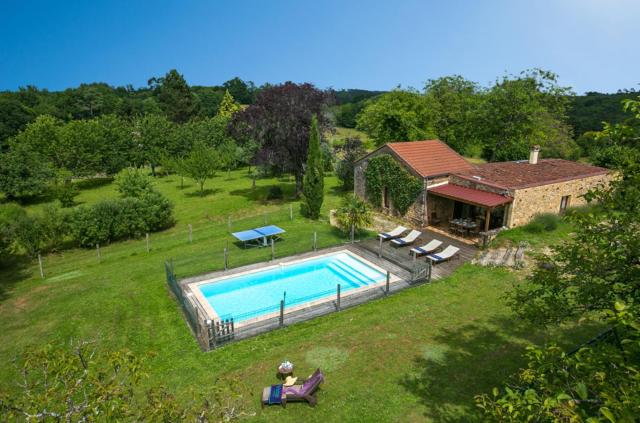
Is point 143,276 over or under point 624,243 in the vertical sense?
under

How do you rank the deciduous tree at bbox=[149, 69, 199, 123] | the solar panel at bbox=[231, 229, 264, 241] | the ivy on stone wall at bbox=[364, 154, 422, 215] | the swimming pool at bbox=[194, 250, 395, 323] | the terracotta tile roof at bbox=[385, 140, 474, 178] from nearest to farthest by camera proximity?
1. the swimming pool at bbox=[194, 250, 395, 323]
2. the solar panel at bbox=[231, 229, 264, 241]
3. the terracotta tile roof at bbox=[385, 140, 474, 178]
4. the ivy on stone wall at bbox=[364, 154, 422, 215]
5. the deciduous tree at bbox=[149, 69, 199, 123]

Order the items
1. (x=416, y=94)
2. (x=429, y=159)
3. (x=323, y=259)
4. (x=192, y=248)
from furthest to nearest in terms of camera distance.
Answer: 1. (x=416, y=94)
2. (x=429, y=159)
3. (x=192, y=248)
4. (x=323, y=259)

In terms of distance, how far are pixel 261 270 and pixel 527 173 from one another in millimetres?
17697

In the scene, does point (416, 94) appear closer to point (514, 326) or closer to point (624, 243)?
point (514, 326)

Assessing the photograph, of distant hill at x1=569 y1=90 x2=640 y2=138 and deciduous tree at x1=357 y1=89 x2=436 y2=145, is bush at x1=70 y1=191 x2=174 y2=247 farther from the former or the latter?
distant hill at x1=569 y1=90 x2=640 y2=138

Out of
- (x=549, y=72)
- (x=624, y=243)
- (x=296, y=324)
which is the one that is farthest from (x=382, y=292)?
(x=549, y=72)

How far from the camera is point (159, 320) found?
14.6 m

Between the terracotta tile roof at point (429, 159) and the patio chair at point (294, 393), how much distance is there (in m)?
16.1

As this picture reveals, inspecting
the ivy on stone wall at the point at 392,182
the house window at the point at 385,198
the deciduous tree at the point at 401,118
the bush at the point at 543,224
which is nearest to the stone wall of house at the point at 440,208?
the ivy on stone wall at the point at 392,182

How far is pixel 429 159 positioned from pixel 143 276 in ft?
60.7

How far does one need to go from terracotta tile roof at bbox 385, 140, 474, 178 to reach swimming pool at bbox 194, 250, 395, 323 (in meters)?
7.70

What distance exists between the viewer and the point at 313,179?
2641 centimetres

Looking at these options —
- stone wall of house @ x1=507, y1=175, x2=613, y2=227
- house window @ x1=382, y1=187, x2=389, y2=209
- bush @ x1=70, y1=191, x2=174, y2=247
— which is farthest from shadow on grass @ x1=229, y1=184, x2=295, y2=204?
stone wall of house @ x1=507, y1=175, x2=613, y2=227

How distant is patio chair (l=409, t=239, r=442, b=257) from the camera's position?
1958 centimetres
